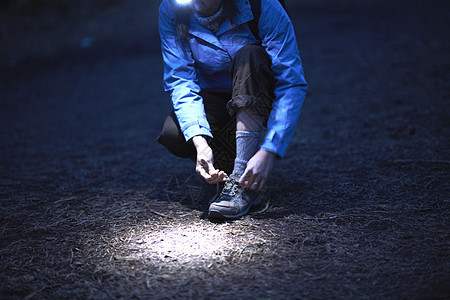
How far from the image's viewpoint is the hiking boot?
2.09m

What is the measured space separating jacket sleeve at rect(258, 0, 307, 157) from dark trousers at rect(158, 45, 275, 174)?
55 millimetres

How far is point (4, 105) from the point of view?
5.61 m

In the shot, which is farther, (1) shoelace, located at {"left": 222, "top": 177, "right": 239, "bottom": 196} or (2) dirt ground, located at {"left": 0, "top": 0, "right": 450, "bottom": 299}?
(1) shoelace, located at {"left": 222, "top": 177, "right": 239, "bottom": 196}

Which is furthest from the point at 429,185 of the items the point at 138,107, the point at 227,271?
the point at 138,107

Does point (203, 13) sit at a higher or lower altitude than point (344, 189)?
higher

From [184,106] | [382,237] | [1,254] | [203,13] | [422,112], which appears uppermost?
[203,13]

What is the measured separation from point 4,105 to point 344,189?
5.00 meters

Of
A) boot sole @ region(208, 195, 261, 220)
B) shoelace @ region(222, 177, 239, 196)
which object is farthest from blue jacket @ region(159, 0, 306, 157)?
boot sole @ region(208, 195, 261, 220)

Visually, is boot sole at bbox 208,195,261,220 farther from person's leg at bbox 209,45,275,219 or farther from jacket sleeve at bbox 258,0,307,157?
jacket sleeve at bbox 258,0,307,157

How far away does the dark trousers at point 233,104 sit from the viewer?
6.76 ft

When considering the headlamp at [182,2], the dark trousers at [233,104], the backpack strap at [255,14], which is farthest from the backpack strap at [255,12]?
the headlamp at [182,2]

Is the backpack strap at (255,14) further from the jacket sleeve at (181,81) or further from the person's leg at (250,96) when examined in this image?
the jacket sleeve at (181,81)

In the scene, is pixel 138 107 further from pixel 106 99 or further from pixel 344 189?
pixel 344 189

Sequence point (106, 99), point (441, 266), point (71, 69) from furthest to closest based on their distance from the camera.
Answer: point (71, 69)
point (106, 99)
point (441, 266)
